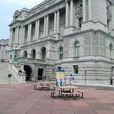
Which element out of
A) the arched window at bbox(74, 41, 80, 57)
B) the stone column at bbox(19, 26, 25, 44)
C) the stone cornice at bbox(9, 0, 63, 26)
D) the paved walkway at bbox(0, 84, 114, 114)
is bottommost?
the paved walkway at bbox(0, 84, 114, 114)

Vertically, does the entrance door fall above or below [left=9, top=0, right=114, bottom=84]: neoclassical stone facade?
below

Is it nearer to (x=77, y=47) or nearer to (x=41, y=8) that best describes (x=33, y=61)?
(x=77, y=47)

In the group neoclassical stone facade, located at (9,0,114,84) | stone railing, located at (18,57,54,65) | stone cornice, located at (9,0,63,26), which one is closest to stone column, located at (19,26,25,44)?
stone cornice, located at (9,0,63,26)

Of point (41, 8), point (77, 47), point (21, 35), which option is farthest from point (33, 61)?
point (21, 35)

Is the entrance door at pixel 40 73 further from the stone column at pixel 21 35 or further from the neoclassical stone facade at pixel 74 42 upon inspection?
the stone column at pixel 21 35

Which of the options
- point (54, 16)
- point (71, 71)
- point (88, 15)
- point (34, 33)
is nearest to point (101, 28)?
point (88, 15)

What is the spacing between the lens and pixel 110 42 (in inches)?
2012

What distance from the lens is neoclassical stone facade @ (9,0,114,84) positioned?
46.3 meters

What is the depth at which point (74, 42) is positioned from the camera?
5116cm

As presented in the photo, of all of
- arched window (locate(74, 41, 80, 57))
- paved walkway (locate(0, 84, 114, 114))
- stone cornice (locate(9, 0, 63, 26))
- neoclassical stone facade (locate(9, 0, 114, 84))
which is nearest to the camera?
paved walkway (locate(0, 84, 114, 114))

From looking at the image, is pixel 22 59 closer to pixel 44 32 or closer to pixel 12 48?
pixel 44 32

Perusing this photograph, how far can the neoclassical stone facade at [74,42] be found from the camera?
46.3 m

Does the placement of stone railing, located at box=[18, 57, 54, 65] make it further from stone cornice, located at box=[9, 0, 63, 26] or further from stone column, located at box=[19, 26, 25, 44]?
stone column, located at box=[19, 26, 25, 44]

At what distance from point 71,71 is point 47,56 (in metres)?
11.0
